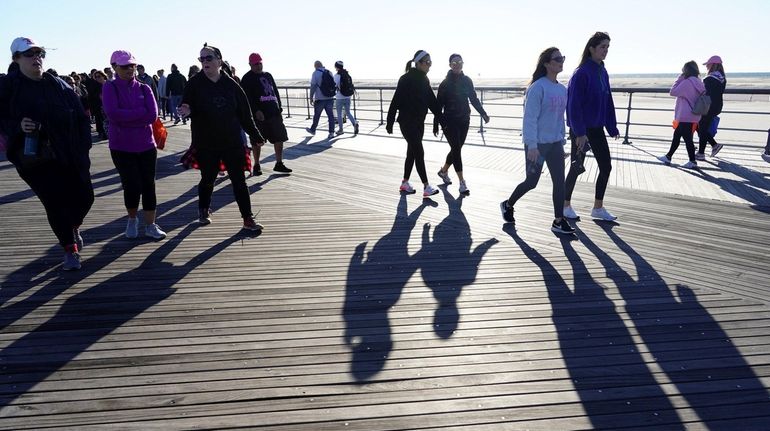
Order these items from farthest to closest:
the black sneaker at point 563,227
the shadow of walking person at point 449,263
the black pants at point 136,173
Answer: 1. the black sneaker at point 563,227
2. the black pants at point 136,173
3. the shadow of walking person at point 449,263

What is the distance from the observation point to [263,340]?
3.62 metres

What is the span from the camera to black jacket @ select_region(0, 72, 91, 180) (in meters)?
4.45

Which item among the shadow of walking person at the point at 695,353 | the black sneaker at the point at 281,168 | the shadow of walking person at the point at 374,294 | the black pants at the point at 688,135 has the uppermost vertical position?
the black pants at the point at 688,135

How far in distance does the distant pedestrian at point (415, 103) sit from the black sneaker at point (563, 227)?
2.01 metres

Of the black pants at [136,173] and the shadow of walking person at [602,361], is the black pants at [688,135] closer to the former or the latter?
the shadow of walking person at [602,361]

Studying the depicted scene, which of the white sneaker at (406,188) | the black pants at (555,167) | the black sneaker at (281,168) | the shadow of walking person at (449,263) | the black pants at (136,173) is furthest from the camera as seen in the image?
the black sneaker at (281,168)

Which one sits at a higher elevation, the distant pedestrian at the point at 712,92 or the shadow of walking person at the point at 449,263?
the distant pedestrian at the point at 712,92

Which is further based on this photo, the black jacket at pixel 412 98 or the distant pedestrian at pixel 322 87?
the distant pedestrian at pixel 322 87

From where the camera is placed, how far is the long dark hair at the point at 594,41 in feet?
18.2

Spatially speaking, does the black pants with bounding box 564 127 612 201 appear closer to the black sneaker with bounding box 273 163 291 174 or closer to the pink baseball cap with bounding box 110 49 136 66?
the pink baseball cap with bounding box 110 49 136 66

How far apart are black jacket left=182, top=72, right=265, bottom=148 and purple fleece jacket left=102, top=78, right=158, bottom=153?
1.32 feet

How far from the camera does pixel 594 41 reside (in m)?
5.58

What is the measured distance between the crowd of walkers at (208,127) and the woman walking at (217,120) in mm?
11

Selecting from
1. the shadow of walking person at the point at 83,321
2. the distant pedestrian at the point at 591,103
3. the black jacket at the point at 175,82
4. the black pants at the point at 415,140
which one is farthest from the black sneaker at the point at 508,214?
the black jacket at the point at 175,82
